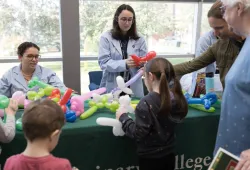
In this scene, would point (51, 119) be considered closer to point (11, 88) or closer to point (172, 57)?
point (11, 88)

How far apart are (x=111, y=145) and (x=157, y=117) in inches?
18.1

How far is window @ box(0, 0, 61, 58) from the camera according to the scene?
11.7 feet

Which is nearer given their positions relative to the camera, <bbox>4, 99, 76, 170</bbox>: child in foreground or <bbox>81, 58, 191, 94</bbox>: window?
<bbox>4, 99, 76, 170</bbox>: child in foreground

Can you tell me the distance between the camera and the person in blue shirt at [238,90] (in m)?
1.06

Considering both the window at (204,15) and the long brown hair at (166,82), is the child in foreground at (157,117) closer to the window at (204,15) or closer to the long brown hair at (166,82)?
the long brown hair at (166,82)

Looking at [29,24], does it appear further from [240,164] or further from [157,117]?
[240,164]

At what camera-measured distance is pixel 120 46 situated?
245cm

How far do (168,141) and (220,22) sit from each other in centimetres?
75

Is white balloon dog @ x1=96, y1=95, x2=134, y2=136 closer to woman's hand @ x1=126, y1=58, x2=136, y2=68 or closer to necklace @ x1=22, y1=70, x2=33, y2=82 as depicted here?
woman's hand @ x1=126, y1=58, x2=136, y2=68

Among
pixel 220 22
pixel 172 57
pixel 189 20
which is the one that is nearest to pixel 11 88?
pixel 220 22

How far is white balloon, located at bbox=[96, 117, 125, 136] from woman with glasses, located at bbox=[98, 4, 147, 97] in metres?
Answer: 0.91

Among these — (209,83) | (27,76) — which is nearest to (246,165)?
(209,83)

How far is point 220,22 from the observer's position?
60.6 inches

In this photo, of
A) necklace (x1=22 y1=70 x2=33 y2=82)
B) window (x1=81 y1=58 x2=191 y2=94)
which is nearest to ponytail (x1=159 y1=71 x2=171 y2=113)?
necklace (x1=22 y1=70 x2=33 y2=82)
